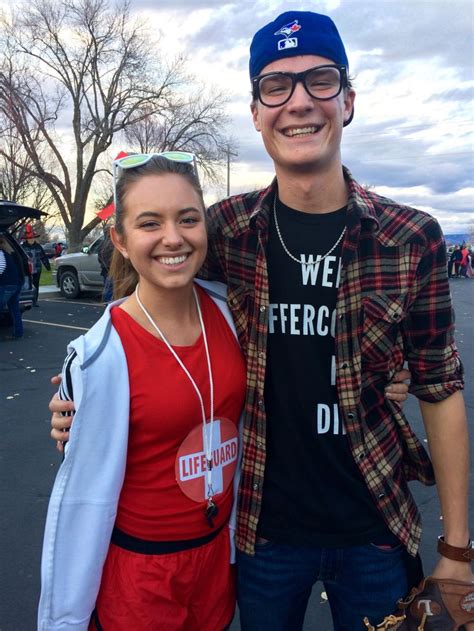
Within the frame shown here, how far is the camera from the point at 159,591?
168cm

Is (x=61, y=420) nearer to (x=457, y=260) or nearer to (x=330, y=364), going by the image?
(x=330, y=364)

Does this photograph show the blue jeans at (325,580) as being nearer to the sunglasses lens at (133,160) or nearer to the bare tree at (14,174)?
the sunglasses lens at (133,160)

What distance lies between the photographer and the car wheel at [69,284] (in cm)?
1597

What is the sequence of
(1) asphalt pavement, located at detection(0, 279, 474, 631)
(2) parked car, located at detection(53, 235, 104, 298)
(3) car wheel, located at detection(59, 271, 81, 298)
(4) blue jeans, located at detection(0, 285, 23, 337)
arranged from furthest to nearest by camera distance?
1. (3) car wheel, located at detection(59, 271, 81, 298)
2. (2) parked car, located at detection(53, 235, 104, 298)
3. (4) blue jeans, located at detection(0, 285, 23, 337)
4. (1) asphalt pavement, located at detection(0, 279, 474, 631)

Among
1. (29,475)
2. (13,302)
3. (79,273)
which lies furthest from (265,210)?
(79,273)

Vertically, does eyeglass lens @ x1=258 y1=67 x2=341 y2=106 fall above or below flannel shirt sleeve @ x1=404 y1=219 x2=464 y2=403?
above

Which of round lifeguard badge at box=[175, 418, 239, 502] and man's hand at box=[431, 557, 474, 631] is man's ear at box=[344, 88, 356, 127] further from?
man's hand at box=[431, 557, 474, 631]

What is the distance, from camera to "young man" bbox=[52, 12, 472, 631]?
170 cm

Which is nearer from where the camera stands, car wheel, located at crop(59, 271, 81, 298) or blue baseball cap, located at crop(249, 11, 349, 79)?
blue baseball cap, located at crop(249, 11, 349, 79)

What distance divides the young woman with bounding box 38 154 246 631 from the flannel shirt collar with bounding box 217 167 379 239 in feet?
0.43

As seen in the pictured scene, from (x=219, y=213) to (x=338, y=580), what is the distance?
1276 millimetres

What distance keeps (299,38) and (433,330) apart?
959 millimetres

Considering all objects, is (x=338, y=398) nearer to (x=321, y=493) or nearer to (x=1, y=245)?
(x=321, y=493)

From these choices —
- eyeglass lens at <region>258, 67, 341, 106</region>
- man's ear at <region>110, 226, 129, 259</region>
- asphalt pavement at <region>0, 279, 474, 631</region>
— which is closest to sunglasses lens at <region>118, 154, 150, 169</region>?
man's ear at <region>110, 226, 129, 259</region>
